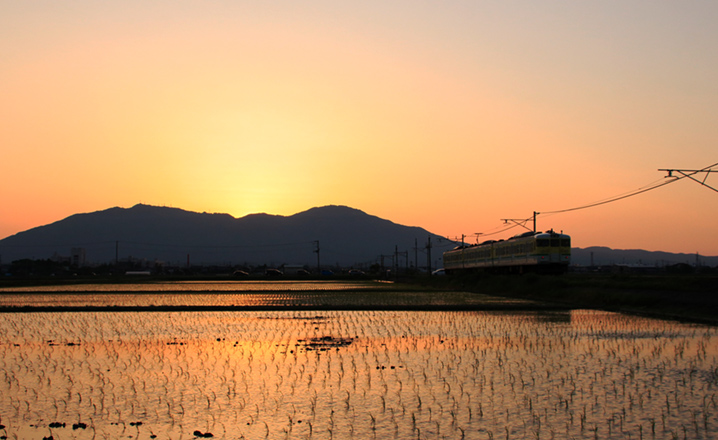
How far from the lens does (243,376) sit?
14852 millimetres

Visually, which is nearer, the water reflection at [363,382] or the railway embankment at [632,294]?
the water reflection at [363,382]

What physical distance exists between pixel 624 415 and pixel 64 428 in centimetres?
883

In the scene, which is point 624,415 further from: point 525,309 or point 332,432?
point 525,309

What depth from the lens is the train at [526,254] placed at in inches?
1998

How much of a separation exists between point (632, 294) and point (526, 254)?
61.7 feet

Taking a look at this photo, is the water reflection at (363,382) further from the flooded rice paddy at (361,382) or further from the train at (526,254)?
the train at (526,254)

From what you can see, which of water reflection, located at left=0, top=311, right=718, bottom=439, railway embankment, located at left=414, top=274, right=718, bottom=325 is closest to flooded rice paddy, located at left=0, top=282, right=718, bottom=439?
water reflection, located at left=0, top=311, right=718, bottom=439

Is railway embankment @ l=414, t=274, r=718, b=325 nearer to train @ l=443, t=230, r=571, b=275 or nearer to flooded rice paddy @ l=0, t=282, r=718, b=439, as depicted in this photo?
train @ l=443, t=230, r=571, b=275

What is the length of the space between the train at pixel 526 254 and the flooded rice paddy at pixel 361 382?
2589cm

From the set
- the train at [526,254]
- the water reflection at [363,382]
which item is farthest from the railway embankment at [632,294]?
the water reflection at [363,382]

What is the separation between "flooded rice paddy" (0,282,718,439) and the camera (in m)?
10.6

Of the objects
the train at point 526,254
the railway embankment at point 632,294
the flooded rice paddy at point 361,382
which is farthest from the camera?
the train at point 526,254

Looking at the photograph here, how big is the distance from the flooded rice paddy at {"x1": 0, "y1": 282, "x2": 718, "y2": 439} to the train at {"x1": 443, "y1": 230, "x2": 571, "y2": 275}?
84.9 feet

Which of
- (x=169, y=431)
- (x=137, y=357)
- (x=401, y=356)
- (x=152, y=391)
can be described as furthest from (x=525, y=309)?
(x=169, y=431)
